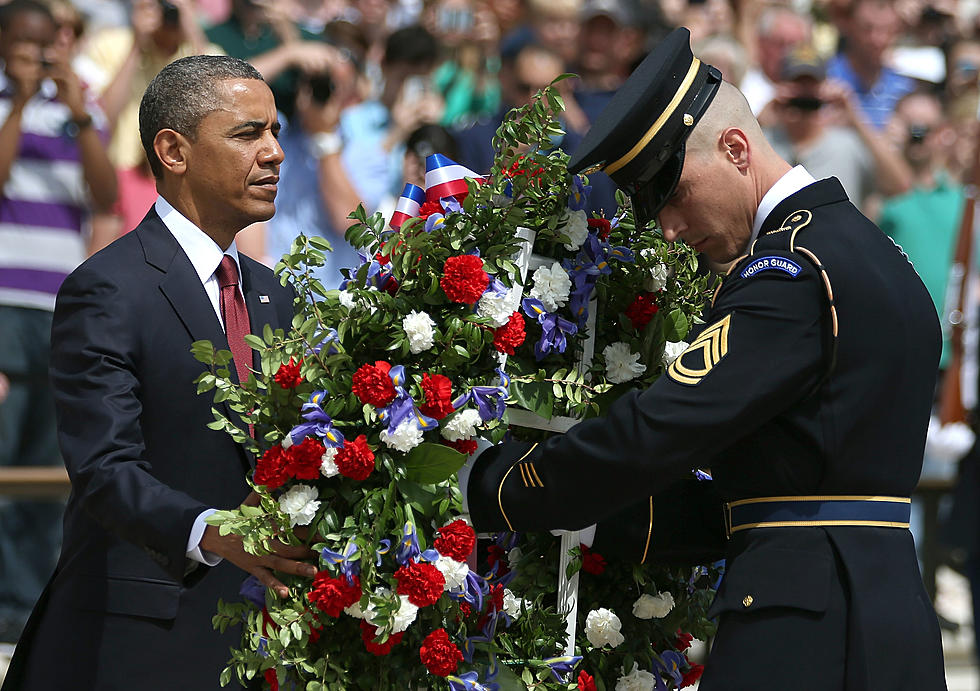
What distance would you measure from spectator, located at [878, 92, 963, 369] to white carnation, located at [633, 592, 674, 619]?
4207mm

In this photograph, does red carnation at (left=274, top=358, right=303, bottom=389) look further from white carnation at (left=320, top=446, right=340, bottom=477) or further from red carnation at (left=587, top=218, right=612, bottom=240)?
red carnation at (left=587, top=218, right=612, bottom=240)

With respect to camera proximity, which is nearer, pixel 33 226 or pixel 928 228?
pixel 33 226

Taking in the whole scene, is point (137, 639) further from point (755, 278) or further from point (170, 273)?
point (755, 278)

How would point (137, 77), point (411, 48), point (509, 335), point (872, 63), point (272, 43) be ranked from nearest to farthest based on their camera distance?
point (509, 335) → point (137, 77) → point (272, 43) → point (411, 48) → point (872, 63)

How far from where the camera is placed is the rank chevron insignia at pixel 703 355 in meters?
2.49

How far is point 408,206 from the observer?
2838mm

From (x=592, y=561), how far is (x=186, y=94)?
138 centimetres

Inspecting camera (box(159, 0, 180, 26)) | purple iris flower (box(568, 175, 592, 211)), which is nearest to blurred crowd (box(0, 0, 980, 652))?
camera (box(159, 0, 180, 26))

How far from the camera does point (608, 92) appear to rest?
6309 mm

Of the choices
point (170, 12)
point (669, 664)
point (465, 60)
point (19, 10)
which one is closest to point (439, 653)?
point (669, 664)

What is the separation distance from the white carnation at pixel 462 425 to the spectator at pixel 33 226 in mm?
3108

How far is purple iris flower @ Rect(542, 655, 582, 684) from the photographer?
9.16ft

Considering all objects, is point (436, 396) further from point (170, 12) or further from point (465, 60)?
point (465, 60)

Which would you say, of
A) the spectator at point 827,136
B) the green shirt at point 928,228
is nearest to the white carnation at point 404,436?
the spectator at point 827,136
